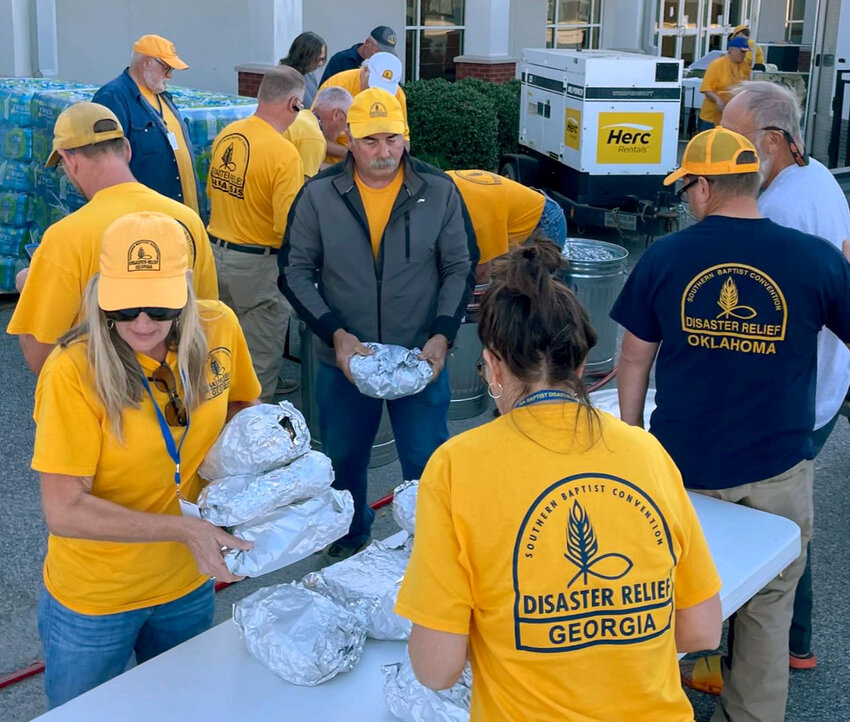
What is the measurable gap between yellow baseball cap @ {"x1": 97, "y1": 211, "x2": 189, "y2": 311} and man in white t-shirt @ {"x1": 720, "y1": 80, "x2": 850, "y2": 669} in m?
2.08

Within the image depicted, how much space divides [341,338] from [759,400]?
1.66 metres

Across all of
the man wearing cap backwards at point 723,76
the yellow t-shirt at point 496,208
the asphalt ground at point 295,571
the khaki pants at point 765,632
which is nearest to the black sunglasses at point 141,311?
the asphalt ground at point 295,571

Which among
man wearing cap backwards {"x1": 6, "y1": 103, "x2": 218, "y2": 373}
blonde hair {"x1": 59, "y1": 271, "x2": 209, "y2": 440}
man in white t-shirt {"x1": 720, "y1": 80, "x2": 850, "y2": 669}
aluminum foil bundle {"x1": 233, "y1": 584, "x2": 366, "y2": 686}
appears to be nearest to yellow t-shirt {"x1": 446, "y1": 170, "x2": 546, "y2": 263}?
man in white t-shirt {"x1": 720, "y1": 80, "x2": 850, "y2": 669}

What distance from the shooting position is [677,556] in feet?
5.98

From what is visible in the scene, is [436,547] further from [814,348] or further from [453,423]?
[453,423]

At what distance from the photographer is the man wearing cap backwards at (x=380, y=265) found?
414 cm

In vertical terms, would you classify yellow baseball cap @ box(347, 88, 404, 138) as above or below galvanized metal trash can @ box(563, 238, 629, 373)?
above

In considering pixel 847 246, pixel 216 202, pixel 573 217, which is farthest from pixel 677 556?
pixel 573 217

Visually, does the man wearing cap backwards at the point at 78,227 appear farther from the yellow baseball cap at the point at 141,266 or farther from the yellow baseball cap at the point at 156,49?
the yellow baseball cap at the point at 156,49

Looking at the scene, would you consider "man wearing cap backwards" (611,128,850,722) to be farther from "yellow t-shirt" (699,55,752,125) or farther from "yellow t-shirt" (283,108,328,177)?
"yellow t-shirt" (699,55,752,125)

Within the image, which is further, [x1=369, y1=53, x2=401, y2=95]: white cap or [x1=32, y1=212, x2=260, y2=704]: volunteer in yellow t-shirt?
[x1=369, y1=53, x2=401, y2=95]: white cap

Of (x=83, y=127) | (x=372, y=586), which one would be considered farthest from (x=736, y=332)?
(x=83, y=127)

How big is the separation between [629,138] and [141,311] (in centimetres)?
840

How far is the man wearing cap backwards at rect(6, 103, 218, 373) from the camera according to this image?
332 centimetres
